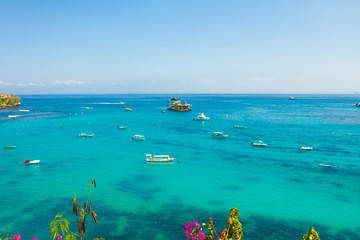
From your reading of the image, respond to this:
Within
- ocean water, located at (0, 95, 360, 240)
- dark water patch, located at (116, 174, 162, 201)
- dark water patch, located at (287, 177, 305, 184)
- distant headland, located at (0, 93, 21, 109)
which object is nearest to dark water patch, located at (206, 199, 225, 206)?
ocean water, located at (0, 95, 360, 240)

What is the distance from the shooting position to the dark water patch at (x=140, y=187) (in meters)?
31.6

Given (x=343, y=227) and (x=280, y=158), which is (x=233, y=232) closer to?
(x=343, y=227)

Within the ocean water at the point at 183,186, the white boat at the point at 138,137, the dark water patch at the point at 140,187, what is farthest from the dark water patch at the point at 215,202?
the white boat at the point at 138,137

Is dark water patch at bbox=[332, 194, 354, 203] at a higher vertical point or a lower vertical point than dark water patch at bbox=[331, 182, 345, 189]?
lower

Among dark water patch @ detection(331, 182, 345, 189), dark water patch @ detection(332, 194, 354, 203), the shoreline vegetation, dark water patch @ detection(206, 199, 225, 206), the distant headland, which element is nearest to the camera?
the shoreline vegetation

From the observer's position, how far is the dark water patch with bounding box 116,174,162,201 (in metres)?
31.6

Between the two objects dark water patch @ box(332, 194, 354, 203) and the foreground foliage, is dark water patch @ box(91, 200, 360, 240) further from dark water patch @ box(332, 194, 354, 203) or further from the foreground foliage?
the foreground foliage

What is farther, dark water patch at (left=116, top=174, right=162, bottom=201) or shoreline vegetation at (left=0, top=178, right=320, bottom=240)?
dark water patch at (left=116, top=174, right=162, bottom=201)

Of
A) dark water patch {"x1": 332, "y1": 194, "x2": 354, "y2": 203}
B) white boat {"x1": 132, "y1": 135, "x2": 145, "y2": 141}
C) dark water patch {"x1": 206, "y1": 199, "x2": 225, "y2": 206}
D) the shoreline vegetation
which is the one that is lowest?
dark water patch {"x1": 206, "y1": 199, "x2": 225, "y2": 206}

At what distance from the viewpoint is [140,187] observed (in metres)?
33.8

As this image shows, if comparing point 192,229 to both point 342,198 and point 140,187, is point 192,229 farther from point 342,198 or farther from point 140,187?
point 342,198

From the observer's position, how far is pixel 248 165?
43688 mm

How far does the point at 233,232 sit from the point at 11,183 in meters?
35.2

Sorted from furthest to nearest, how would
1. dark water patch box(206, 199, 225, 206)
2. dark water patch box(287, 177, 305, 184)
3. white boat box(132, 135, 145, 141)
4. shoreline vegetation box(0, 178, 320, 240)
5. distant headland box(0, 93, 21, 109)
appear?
distant headland box(0, 93, 21, 109), white boat box(132, 135, 145, 141), dark water patch box(287, 177, 305, 184), dark water patch box(206, 199, 225, 206), shoreline vegetation box(0, 178, 320, 240)
